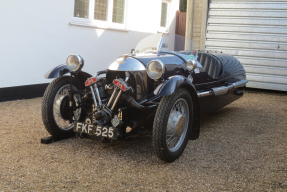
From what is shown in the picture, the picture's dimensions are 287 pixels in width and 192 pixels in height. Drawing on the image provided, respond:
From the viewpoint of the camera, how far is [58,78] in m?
4.35

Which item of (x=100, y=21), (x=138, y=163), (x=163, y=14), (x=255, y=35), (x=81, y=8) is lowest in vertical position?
(x=138, y=163)

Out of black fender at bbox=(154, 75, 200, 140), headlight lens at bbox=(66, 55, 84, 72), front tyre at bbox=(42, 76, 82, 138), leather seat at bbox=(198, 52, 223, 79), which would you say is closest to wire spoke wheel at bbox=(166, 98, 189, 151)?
black fender at bbox=(154, 75, 200, 140)

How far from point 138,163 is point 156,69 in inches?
38.4

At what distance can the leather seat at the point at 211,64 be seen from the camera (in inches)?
231

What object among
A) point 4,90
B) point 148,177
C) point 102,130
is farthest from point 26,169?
point 4,90

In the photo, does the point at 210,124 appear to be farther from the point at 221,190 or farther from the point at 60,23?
the point at 60,23

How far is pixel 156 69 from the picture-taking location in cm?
385

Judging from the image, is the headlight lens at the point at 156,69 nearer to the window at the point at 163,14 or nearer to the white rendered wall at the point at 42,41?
the white rendered wall at the point at 42,41

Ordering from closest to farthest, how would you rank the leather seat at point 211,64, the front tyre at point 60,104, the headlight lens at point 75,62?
the front tyre at point 60,104 → the headlight lens at point 75,62 → the leather seat at point 211,64

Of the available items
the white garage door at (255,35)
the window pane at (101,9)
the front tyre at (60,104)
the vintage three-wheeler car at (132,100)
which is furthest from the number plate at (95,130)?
the white garage door at (255,35)

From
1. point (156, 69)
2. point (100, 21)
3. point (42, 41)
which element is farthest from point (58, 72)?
point (100, 21)

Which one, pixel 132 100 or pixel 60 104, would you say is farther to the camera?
pixel 60 104

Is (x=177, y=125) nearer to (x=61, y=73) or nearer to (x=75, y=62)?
(x=75, y=62)

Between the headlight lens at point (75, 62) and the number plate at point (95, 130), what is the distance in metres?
0.75
